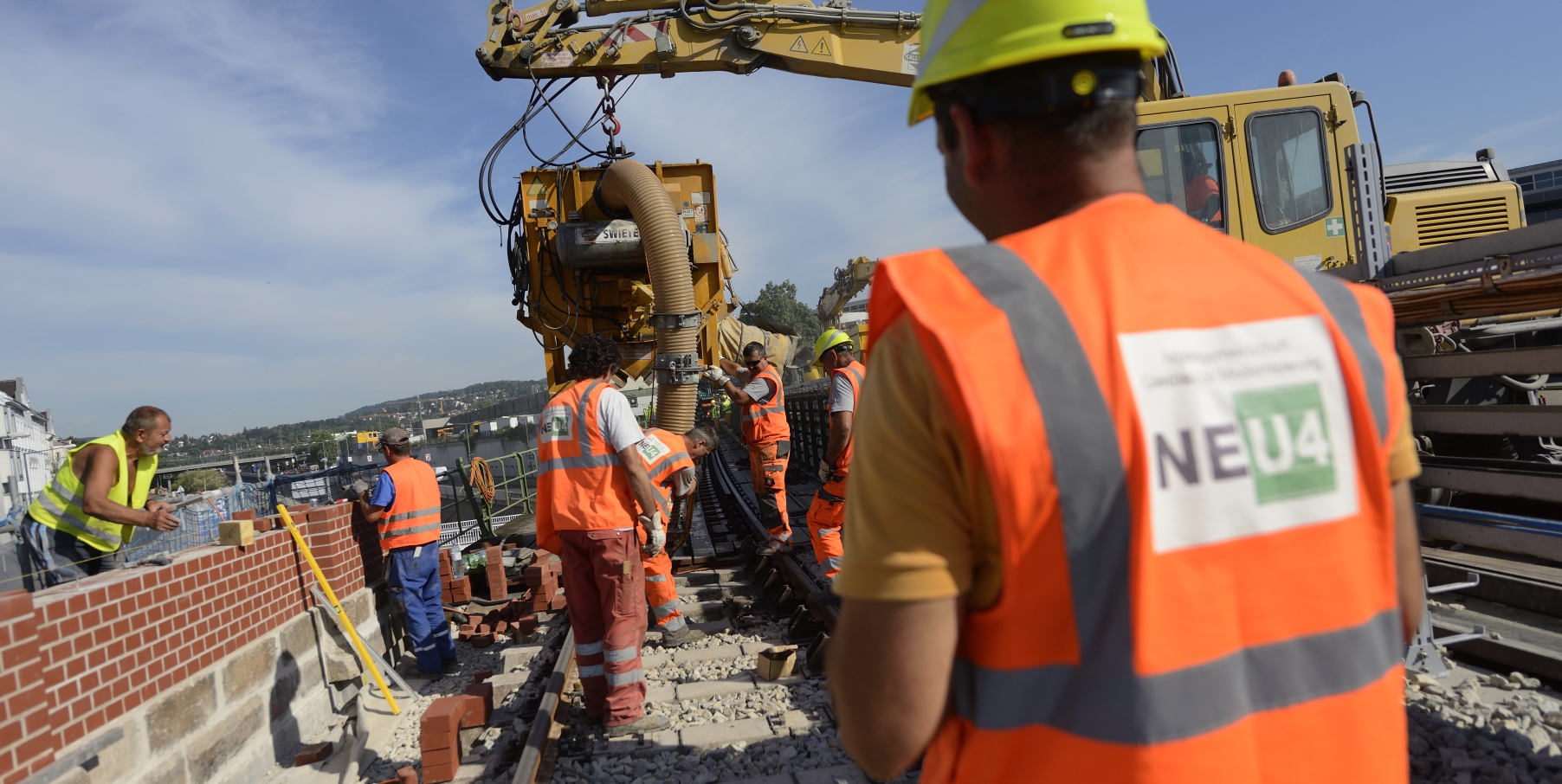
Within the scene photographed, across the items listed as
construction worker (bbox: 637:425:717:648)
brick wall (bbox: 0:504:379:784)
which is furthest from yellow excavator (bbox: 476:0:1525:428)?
brick wall (bbox: 0:504:379:784)

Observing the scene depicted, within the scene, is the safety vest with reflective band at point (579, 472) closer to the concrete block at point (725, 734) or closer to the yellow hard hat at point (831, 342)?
the concrete block at point (725, 734)

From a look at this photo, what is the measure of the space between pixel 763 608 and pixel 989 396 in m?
6.28

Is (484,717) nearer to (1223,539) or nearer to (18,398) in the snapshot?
(1223,539)

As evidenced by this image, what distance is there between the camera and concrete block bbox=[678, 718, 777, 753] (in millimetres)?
4262

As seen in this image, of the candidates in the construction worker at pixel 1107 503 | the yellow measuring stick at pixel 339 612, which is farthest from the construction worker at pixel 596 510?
the construction worker at pixel 1107 503

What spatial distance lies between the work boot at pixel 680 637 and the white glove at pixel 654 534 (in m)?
0.66

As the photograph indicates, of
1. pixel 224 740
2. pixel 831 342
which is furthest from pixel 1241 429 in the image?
pixel 831 342

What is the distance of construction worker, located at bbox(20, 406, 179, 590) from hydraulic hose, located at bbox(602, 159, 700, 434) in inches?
147

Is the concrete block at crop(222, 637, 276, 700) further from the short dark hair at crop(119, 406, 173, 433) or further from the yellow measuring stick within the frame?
the short dark hair at crop(119, 406, 173, 433)

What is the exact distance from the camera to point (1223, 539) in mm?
917

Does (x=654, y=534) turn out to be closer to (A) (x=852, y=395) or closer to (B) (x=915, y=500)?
(A) (x=852, y=395)

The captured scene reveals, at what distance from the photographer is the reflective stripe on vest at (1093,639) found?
874mm

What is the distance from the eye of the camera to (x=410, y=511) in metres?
6.69

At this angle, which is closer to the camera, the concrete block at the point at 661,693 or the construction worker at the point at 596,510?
the construction worker at the point at 596,510
